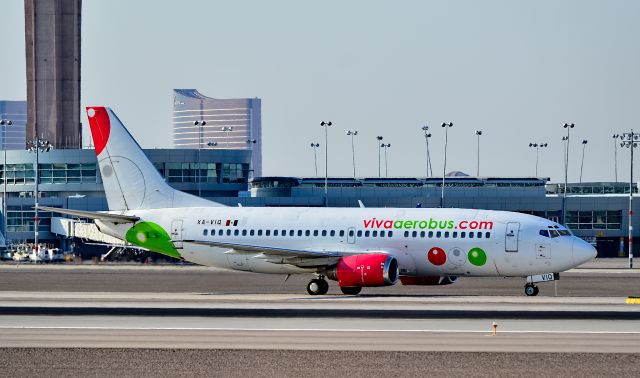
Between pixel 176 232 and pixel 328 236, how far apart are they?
8.40 meters

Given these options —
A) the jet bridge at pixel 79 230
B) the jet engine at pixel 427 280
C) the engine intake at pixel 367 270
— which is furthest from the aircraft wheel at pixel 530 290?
the jet bridge at pixel 79 230

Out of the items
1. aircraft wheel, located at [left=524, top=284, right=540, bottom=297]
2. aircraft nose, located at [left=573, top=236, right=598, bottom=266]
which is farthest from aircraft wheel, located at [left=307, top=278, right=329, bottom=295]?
aircraft nose, located at [left=573, top=236, right=598, bottom=266]

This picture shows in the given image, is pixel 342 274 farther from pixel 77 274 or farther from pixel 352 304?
pixel 77 274

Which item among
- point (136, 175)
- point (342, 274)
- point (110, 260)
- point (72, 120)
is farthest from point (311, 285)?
point (72, 120)

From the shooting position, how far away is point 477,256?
6091cm

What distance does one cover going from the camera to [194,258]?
66750 mm

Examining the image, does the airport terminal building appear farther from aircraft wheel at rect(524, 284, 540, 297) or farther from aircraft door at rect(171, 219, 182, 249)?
aircraft wheel at rect(524, 284, 540, 297)

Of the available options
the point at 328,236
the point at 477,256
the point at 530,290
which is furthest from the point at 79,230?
the point at 530,290

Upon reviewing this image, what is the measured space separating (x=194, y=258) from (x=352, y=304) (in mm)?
15286

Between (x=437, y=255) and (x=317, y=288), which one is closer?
(x=437, y=255)

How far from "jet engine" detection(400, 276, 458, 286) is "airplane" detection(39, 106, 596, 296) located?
2.0 inches

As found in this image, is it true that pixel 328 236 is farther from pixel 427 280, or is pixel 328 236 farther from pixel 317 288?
pixel 427 280

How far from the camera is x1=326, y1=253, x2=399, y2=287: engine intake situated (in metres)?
59.7

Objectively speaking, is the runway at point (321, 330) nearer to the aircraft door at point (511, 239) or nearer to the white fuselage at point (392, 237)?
the white fuselage at point (392, 237)
